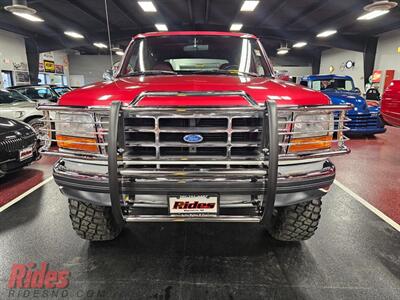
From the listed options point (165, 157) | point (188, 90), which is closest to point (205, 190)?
point (165, 157)

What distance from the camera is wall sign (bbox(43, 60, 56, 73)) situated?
19.8 metres

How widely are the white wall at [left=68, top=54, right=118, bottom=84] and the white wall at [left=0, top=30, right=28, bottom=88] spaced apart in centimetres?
843

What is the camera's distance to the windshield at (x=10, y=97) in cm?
594

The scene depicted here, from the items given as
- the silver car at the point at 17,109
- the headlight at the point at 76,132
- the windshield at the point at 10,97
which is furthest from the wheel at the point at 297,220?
the windshield at the point at 10,97

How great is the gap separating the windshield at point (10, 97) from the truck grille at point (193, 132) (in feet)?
19.5

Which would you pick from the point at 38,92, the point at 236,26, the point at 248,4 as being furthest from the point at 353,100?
the point at 236,26

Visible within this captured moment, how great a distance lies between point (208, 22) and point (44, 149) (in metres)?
13.4

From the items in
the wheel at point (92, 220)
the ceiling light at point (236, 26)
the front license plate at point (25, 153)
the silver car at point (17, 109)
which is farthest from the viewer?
the ceiling light at point (236, 26)

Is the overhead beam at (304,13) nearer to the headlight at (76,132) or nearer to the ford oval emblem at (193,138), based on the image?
the ford oval emblem at (193,138)

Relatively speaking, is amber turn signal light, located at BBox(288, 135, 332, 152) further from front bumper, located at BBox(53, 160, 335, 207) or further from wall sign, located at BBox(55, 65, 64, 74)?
wall sign, located at BBox(55, 65, 64, 74)

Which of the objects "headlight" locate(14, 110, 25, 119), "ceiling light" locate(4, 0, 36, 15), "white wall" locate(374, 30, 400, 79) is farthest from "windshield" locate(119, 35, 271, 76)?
"white wall" locate(374, 30, 400, 79)

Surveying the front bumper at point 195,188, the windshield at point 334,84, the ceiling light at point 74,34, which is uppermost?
the ceiling light at point 74,34

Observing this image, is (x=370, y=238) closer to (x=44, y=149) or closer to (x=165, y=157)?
(x=165, y=157)

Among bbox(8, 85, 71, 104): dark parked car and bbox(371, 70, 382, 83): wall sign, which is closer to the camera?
bbox(8, 85, 71, 104): dark parked car
